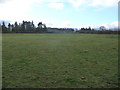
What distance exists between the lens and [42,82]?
3498mm

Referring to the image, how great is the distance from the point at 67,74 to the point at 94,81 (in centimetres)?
87

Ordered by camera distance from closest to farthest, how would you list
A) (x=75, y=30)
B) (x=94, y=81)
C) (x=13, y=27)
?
(x=94, y=81)
(x=13, y=27)
(x=75, y=30)

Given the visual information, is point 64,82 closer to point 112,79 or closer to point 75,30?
point 112,79

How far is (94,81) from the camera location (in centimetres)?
359

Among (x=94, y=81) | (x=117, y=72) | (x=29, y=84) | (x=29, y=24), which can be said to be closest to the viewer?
(x=29, y=84)

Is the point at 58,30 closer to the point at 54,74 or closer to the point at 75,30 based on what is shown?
the point at 75,30

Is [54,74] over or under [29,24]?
under

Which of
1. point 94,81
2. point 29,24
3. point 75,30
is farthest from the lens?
point 75,30

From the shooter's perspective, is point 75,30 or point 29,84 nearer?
point 29,84

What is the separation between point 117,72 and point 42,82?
2316mm

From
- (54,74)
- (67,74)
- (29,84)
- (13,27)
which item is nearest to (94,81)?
(67,74)

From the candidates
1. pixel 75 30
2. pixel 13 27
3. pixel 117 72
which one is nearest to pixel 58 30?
pixel 75 30

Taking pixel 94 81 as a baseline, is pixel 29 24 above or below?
above

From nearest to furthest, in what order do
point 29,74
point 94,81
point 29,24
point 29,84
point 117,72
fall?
point 29,84 < point 94,81 < point 29,74 < point 117,72 < point 29,24
